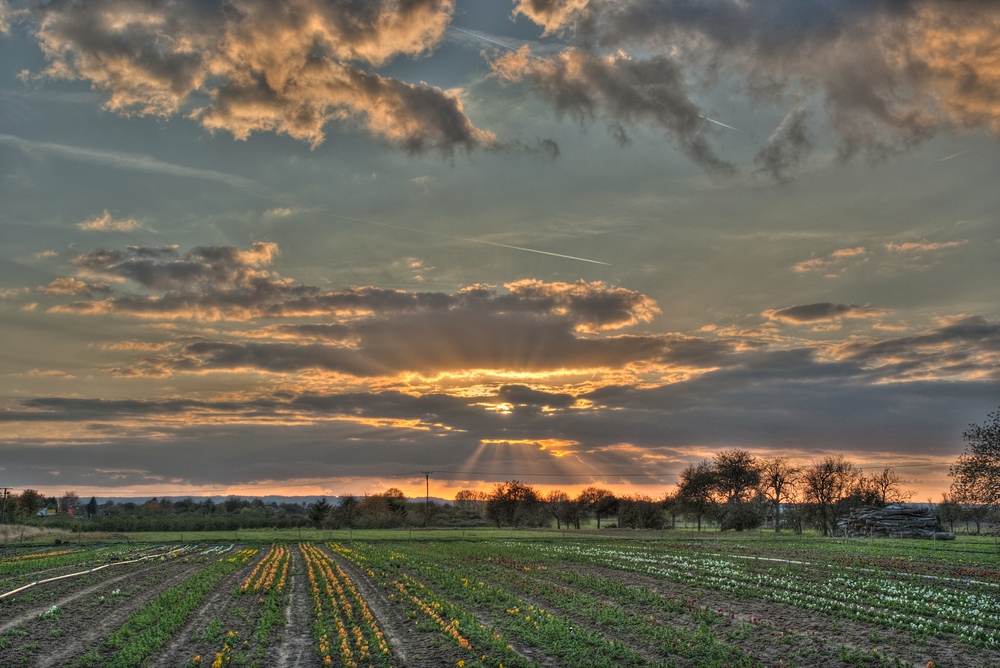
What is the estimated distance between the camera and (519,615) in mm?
24094

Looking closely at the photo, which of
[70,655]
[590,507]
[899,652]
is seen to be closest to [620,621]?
[899,652]

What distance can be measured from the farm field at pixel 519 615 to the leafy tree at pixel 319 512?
96959 millimetres

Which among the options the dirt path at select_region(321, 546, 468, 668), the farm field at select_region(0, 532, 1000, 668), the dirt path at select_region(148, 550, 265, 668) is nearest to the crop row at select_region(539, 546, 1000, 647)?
the farm field at select_region(0, 532, 1000, 668)

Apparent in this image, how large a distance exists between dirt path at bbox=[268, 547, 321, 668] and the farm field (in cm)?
10

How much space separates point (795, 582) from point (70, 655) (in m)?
29.3

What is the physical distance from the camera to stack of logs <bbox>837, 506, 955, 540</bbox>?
8353cm

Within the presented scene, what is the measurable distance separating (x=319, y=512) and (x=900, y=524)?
104638 millimetres

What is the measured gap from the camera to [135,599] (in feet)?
99.6

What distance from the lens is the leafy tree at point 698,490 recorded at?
122 meters

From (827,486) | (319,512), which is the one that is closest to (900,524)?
(827,486)

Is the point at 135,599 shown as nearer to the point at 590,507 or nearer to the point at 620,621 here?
the point at 620,621

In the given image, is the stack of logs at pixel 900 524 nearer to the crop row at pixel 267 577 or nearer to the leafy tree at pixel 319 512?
the crop row at pixel 267 577

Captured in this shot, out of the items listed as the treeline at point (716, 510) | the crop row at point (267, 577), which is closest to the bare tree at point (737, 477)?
the treeline at point (716, 510)

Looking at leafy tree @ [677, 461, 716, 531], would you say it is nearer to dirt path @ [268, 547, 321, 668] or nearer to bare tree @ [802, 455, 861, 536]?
bare tree @ [802, 455, 861, 536]
